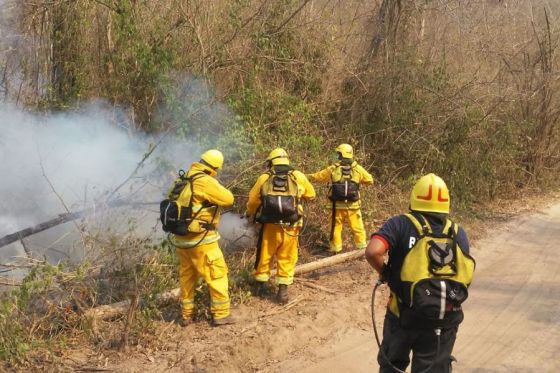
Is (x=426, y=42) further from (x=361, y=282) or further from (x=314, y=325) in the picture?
(x=314, y=325)

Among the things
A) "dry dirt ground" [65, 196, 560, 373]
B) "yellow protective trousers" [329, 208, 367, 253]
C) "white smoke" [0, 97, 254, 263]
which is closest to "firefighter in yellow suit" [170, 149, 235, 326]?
"dry dirt ground" [65, 196, 560, 373]

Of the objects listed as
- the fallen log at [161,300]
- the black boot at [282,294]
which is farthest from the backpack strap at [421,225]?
the fallen log at [161,300]

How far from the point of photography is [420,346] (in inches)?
153

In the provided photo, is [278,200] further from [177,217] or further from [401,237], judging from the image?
[401,237]

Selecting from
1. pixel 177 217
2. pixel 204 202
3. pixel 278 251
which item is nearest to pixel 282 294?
pixel 278 251

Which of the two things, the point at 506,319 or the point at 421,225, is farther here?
the point at 506,319

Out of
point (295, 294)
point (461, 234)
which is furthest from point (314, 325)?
point (461, 234)

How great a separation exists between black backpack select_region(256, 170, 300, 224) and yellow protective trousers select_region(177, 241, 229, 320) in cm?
87

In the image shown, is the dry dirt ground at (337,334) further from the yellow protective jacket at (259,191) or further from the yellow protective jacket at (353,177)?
the yellow protective jacket at (259,191)

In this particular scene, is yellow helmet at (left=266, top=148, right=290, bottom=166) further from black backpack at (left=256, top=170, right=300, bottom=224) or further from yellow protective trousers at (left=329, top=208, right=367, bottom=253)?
yellow protective trousers at (left=329, top=208, right=367, bottom=253)

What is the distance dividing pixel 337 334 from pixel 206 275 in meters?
1.69

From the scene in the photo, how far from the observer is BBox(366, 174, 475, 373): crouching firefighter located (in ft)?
11.7

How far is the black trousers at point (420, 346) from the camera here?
3818mm

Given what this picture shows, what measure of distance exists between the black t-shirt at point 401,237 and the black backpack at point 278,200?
2.76 meters
